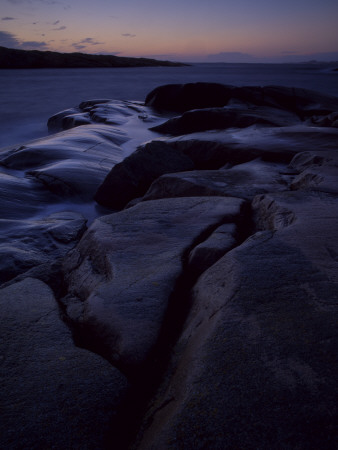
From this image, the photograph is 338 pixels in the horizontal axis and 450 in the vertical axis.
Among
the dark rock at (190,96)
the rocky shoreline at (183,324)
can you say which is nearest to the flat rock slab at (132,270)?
the rocky shoreline at (183,324)

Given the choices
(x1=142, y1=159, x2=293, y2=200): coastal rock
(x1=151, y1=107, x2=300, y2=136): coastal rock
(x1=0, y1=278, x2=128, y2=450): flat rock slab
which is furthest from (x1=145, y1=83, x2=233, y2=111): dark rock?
(x1=0, y1=278, x2=128, y2=450): flat rock slab

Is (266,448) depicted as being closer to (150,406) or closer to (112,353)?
(150,406)

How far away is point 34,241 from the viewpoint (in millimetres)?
2961

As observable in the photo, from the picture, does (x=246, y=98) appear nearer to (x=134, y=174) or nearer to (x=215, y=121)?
(x=215, y=121)

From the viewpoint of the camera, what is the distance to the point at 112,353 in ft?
4.38

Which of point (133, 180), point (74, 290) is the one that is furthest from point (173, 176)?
point (74, 290)

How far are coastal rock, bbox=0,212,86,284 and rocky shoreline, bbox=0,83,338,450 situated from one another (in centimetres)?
2

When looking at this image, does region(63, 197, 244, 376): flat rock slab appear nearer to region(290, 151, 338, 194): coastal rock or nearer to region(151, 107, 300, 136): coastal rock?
region(290, 151, 338, 194): coastal rock

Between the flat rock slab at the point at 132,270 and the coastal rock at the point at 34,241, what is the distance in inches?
16.7

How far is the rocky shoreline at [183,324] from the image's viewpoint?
3.25 feet

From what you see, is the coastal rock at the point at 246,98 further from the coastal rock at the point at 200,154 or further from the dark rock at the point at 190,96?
the coastal rock at the point at 200,154

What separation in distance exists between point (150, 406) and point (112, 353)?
263mm

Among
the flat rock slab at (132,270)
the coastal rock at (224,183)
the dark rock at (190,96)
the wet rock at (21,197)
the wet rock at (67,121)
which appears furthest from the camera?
the dark rock at (190,96)

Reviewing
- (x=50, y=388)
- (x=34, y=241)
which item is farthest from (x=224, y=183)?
(x=50, y=388)
